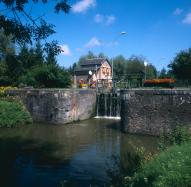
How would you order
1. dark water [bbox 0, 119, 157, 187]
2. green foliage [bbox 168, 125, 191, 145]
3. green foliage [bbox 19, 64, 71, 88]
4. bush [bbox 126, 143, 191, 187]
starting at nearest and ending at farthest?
bush [bbox 126, 143, 191, 187]
dark water [bbox 0, 119, 157, 187]
green foliage [bbox 168, 125, 191, 145]
green foliage [bbox 19, 64, 71, 88]

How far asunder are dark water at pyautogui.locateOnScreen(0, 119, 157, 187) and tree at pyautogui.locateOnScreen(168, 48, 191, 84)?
17.4 m

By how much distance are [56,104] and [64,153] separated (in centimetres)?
810

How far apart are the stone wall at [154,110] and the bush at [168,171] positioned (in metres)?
5.98

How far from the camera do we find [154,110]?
16.4m

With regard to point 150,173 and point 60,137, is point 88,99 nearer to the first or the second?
point 60,137

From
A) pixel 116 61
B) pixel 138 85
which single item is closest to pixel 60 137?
pixel 138 85

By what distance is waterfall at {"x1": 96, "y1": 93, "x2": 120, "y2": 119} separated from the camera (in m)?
23.3

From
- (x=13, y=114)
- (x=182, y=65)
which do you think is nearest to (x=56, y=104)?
(x=13, y=114)

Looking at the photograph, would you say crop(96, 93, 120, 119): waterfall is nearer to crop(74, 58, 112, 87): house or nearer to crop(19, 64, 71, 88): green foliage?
crop(19, 64, 71, 88): green foliage

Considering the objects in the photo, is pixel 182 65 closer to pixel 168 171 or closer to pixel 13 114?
pixel 13 114

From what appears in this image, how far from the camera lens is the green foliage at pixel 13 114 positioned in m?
20.0

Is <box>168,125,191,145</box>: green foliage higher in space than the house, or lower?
lower

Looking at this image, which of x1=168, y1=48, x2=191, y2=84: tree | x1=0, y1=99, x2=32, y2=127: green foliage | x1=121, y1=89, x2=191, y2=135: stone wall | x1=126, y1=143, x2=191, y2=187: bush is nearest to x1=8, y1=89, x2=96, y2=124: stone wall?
x1=0, y1=99, x2=32, y2=127: green foliage

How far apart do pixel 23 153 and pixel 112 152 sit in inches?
152
